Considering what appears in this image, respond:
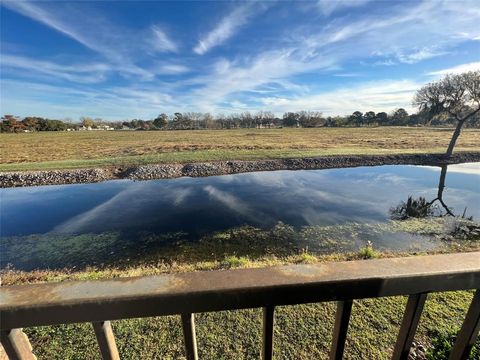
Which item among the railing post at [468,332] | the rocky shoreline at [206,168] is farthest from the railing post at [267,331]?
the rocky shoreline at [206,168]

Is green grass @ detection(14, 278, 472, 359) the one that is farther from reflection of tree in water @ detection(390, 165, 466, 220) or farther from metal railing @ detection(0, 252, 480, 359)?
reflection of tree in water @ detection(390, 165, 466, 220)

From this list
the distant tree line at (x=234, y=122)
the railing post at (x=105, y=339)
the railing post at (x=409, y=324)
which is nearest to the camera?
the railing post at (x=105, y=339)

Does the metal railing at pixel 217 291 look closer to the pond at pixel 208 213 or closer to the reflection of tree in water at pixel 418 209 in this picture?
the pond at pixel 208 213

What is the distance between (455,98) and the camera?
2397 centimetres

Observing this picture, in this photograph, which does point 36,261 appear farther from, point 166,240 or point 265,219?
point 265,219

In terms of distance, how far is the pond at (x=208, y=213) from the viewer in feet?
29.1

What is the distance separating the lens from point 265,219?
11062 millimetres

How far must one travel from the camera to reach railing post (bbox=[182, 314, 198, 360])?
1087 millimetres

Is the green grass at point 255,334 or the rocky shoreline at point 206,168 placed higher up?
the green grass at point 255,334

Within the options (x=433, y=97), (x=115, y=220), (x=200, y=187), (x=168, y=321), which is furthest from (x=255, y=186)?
(x=433, y=97)

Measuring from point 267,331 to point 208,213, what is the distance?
35.2 feet

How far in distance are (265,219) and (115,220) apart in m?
5.98

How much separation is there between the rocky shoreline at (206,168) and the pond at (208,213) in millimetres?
1133

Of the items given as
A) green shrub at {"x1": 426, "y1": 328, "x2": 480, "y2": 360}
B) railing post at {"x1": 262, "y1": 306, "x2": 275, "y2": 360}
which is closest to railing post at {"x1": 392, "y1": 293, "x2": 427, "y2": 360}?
railing post at {"x1": 262, "y1": 306, "x2": 275, "y2": 360}
